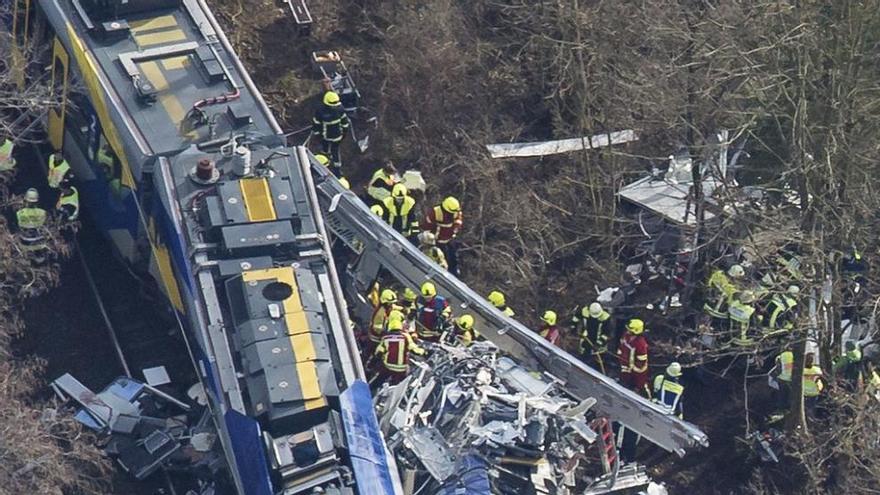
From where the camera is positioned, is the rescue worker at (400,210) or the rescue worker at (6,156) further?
the rescue worker at (400,210)

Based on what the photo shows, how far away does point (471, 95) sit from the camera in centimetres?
2494

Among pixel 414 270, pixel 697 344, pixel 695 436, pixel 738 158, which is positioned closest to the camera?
pixel 695 436

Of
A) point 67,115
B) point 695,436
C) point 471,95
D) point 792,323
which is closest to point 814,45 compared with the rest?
point 792,323

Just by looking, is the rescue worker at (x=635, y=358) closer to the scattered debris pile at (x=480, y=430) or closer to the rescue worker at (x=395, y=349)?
the scattered debris pile at (x=480, y=430)

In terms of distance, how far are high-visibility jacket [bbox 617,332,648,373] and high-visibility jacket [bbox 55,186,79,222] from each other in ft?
23.2

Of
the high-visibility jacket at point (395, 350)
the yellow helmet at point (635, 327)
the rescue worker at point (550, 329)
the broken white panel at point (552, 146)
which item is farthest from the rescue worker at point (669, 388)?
the broken white panel at point (552, 146)

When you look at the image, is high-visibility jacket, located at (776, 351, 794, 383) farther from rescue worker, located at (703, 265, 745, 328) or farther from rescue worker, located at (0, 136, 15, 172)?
rescue worker, located at (0, 136, 15, 172)

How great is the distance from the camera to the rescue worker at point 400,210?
2100 cm

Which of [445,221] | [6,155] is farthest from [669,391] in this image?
[6,155]

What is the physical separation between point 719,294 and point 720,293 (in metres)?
0.06

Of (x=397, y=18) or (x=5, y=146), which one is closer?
(x=5, y=146)

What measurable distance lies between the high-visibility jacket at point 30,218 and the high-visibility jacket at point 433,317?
491 centimetres

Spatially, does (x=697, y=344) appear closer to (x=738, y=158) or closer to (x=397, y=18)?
(x=738, y=158)

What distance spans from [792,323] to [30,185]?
10.3m
